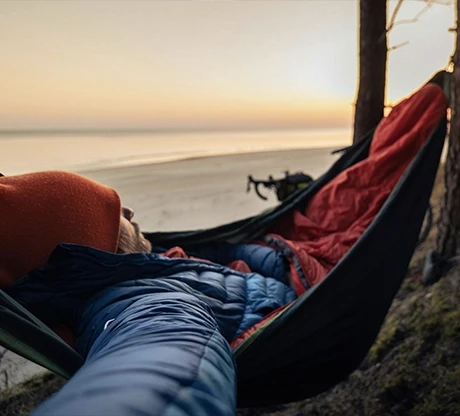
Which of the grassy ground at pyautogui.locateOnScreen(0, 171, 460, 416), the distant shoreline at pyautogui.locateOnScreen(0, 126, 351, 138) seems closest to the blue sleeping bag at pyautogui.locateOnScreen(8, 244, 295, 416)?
the grassy ground at pyautogui.locateOnScreen(0, 171, 460, 416)

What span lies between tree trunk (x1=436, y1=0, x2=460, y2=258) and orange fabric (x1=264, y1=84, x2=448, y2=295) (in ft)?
0.15

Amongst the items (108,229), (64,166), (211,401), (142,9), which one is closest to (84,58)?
(142,9)

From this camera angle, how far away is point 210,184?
4.04m

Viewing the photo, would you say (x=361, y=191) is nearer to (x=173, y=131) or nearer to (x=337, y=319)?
(x=337, y=319)

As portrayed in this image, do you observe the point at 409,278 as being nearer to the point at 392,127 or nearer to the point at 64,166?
the point at 392,127

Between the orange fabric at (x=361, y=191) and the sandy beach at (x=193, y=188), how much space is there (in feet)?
5.08

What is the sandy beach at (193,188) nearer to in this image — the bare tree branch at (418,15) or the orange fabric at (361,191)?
the orange fabric at (361,191)

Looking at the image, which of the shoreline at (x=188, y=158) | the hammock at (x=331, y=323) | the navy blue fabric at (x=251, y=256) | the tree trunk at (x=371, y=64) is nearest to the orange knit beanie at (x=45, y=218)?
the hammock at (x=331, y=323)

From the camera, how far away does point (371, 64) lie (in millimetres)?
1843

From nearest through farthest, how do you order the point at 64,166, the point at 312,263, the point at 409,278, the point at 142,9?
the point at 312,263, the point at 409,278, the point at 142,9, the point at 64,166

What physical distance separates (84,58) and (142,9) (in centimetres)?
45

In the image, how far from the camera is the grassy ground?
1061 mm

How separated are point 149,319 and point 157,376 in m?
0.21

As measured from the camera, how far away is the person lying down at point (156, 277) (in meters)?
0.42
